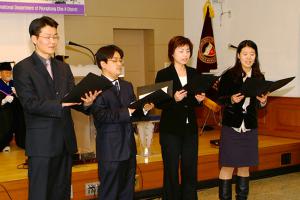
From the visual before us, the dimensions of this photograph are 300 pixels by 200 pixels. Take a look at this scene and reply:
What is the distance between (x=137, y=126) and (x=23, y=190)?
140 centimetres

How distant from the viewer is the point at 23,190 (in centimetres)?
349

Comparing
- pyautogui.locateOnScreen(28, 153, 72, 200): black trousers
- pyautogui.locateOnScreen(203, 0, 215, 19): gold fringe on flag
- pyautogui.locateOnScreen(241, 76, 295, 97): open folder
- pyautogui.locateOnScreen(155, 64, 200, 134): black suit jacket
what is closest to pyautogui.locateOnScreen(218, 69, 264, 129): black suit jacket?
pyautogui.locateOnScreen(241, 76, 295, 97): open folder

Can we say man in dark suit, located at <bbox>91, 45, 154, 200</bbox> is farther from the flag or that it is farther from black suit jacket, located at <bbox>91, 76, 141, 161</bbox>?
the flag

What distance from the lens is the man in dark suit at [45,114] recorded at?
7.81 feet

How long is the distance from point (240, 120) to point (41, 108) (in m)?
1.55

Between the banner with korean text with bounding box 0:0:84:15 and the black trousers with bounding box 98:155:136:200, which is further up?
the banner with korean text with bounding box 0:0:84:15

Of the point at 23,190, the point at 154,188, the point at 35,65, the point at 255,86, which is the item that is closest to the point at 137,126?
the point at 154,188

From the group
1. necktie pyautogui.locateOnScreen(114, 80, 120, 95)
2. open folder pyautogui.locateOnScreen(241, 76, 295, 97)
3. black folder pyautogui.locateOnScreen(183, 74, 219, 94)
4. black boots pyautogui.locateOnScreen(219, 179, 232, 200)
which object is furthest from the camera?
black boots pyautogui.locateOnScreen(219, 179, 232, 200)

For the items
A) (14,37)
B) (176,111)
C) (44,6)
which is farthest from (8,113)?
(176,111)

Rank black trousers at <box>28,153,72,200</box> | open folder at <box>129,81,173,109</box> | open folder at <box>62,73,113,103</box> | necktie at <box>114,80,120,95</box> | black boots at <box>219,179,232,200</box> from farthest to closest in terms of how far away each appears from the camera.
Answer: black boots at <box>219,179,232,200</box> < necktie at <box>114,80,120,95</box> < open folder at <box>129,81,173,109</box> < black trousers at <box>28,153,72,200</box> < open folder at <box>62,73,113,103</box>

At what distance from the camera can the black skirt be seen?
325 centimetres

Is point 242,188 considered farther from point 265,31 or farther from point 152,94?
point 265,31

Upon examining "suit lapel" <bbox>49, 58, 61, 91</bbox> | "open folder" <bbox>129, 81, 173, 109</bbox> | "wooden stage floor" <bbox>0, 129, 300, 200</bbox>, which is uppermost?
"suit lapel" <bbox>49, 58, 61, 91</bbox>

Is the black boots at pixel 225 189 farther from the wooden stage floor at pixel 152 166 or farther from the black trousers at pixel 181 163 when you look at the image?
the wooden stage floor at pixel 152 166
